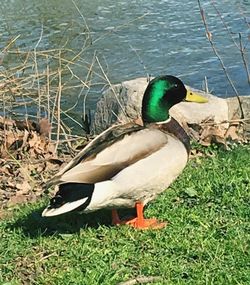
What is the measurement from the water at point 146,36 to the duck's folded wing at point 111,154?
421cm

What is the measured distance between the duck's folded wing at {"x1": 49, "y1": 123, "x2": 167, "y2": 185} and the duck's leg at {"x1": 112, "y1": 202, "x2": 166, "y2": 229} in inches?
15.3

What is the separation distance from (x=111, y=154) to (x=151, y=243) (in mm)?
620

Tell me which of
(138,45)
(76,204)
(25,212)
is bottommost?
(138,45)

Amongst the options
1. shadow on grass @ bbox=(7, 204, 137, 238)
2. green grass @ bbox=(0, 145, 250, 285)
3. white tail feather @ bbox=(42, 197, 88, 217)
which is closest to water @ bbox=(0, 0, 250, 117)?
green grass @ bbox=(0, 145, 250, 285)

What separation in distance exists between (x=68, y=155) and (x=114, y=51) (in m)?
6.06

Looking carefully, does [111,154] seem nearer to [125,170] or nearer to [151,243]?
[125,170]

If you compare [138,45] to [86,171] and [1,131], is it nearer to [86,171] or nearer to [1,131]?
[1,131]

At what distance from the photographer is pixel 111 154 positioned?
15.3ft

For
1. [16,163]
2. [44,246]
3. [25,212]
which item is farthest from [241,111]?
[44,246]

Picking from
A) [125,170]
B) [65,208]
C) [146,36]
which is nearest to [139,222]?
[125,170]

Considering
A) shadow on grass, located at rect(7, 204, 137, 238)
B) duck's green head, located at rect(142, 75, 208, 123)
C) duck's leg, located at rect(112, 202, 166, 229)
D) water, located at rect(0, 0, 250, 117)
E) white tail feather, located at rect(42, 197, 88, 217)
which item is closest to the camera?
white tail feather, located at rect(42, 197, 88, 217)

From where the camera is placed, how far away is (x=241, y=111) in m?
7.60

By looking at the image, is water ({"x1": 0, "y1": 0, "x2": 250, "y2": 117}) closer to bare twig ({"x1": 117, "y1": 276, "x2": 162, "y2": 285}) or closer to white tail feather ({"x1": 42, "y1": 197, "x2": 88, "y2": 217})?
white tail feather ({"x1": 42, "y1": 197, "x2": 88, "y2": 217})

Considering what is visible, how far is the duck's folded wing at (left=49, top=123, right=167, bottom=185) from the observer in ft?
14.7
